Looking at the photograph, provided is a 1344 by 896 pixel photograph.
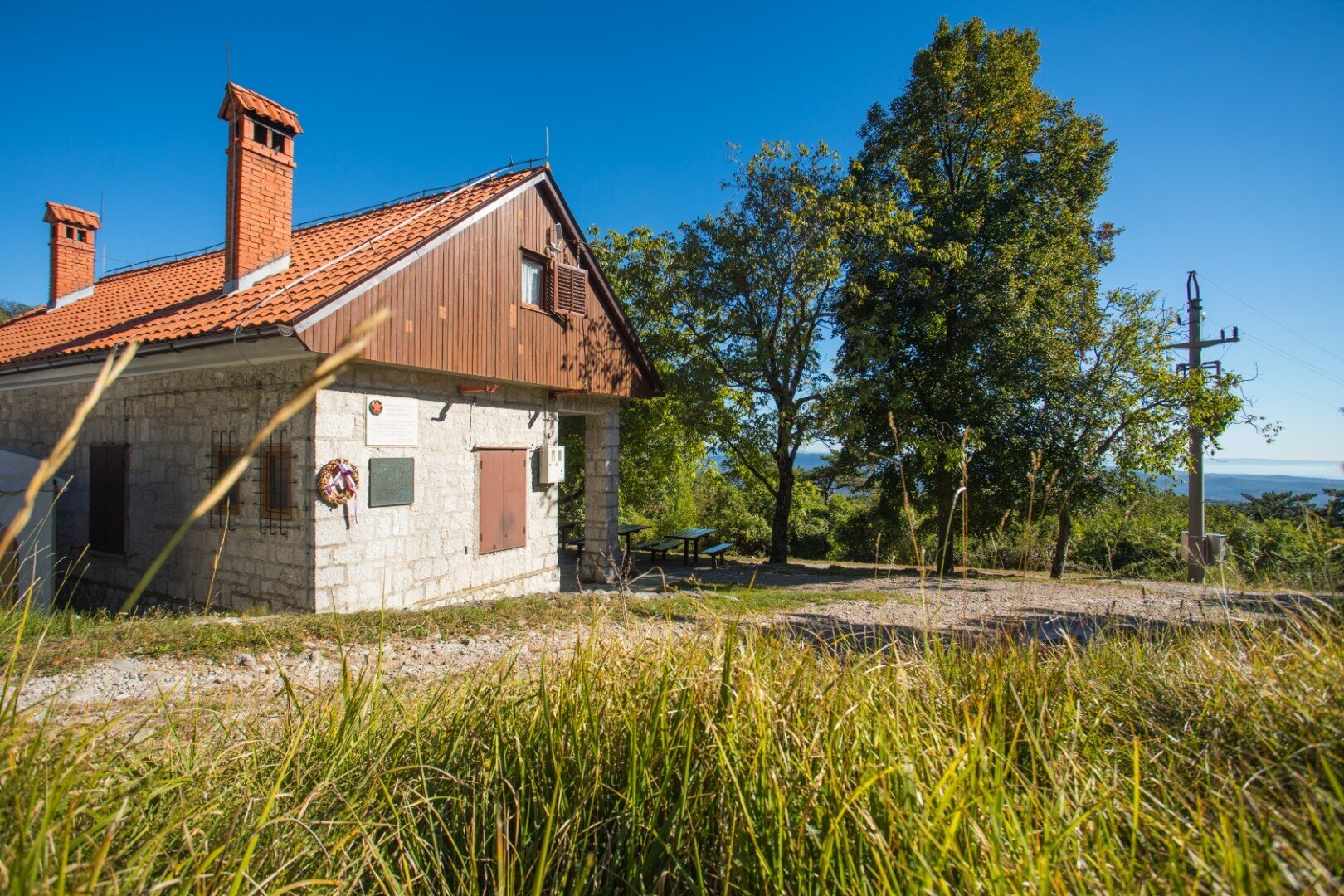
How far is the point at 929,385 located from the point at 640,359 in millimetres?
6446

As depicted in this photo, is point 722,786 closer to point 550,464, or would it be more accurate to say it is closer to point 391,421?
point 391,421

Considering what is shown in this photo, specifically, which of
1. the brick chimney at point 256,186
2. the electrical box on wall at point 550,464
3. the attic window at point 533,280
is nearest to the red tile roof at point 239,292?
the brick chimney at point 256,186

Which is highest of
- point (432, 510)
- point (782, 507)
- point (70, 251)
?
point (70, 251)

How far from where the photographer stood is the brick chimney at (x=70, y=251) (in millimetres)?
14461

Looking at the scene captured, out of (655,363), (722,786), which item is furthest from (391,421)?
(655,363)

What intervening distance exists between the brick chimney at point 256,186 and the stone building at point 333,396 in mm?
26

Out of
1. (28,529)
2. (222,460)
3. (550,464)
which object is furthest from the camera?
(550,464)

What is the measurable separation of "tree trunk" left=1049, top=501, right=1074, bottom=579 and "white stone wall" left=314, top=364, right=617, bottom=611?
11003 millimetres

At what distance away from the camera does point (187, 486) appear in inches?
350

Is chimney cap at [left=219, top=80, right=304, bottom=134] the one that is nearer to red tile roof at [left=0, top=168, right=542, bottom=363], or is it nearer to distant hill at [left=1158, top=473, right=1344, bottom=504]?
red tile roof at [left=0, top=168, right=542, bottom=363]

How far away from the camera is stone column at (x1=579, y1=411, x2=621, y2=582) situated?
12820 mm

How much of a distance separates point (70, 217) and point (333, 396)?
470 inches

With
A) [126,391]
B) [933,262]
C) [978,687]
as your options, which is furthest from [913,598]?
[126,391]

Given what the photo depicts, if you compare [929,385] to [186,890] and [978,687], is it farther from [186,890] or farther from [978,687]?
[186,890]
